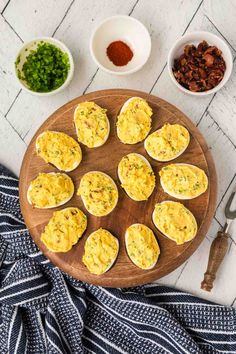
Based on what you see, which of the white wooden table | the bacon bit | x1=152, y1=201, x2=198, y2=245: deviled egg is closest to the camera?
x1=152, y1=201, x2=198, y2=245: deviled egg

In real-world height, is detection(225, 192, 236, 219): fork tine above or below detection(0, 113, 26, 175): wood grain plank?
above

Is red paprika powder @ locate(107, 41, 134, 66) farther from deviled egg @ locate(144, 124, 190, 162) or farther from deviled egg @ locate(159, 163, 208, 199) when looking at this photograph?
deviled egg @ locate(159, 163, 208, 199)

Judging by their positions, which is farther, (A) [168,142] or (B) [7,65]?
(B) [7,65]

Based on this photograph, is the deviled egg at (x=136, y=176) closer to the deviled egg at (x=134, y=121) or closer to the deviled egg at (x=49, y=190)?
the deviled egg at (x=134, y=121)

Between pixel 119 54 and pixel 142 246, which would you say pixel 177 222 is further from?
pixel 119 54

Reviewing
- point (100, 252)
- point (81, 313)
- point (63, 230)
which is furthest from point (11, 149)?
point (81, 313)

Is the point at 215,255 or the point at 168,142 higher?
the point at 168,142

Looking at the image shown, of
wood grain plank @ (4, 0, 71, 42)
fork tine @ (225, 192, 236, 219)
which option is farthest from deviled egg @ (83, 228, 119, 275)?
wood grain plank @ (4, 0, 71, 42)
